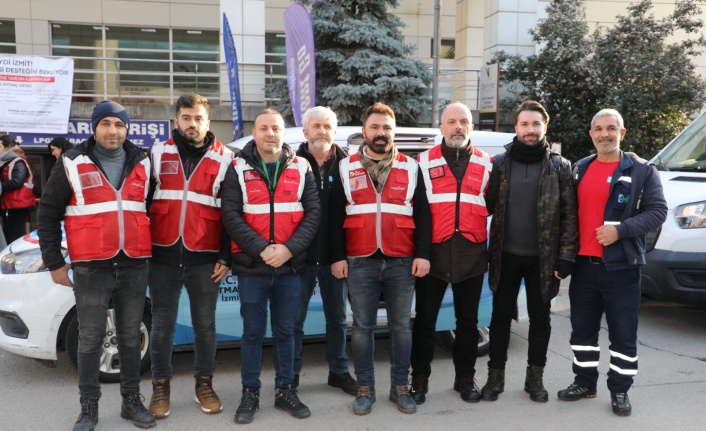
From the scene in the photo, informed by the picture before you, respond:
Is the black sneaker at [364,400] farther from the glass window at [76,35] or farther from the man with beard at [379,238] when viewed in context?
the glass window at [76,35]

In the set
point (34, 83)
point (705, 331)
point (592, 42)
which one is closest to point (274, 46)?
point (34, 83)

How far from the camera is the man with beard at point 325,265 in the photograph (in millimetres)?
4305

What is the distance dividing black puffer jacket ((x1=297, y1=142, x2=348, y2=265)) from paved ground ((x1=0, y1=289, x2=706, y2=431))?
1035mm

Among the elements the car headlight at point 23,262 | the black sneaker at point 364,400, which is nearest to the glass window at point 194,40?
the car headlight at point 23,262

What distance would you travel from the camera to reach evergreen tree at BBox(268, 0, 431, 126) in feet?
35.8

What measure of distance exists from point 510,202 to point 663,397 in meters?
1.81

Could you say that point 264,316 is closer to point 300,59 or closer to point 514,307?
point 514,307

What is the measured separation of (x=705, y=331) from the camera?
20.4 feet

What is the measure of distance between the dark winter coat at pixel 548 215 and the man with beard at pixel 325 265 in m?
1.08

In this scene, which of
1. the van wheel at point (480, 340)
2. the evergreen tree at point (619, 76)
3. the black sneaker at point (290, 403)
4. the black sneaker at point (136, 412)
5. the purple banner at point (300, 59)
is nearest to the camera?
the black sneaker at point (136, 412)

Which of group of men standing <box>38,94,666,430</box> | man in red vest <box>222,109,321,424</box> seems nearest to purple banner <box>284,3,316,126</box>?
group of men standing <box>38,94,666,430</box>

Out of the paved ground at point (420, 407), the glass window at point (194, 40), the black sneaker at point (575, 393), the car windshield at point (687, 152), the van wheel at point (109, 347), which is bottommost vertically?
the paved ground at point (420, 407)

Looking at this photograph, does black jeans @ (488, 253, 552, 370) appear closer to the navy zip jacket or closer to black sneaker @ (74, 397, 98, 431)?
the navy zip jacket

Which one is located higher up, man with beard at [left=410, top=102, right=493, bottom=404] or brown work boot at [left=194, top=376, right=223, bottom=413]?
man with beard at [left=410, top=102, right=493, bottom=404]
